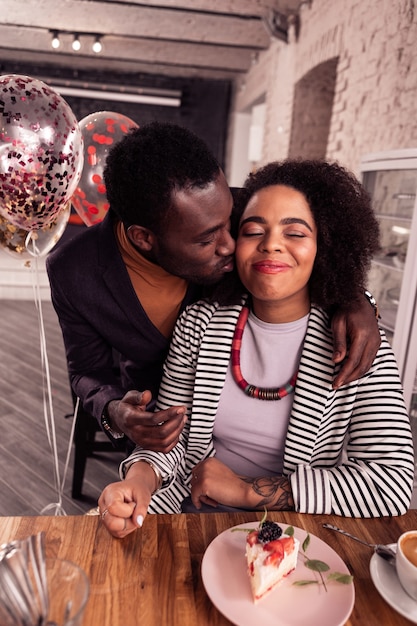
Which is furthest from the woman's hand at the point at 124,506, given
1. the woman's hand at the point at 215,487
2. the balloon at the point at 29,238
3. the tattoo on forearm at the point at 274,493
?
the balloon at the point at 29,238

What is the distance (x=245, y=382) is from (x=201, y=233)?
42 cm

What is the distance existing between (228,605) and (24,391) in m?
3.47

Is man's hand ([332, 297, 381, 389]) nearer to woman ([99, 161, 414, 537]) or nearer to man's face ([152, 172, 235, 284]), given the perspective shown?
woman ([99, 161, 414, 537])

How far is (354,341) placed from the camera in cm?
121

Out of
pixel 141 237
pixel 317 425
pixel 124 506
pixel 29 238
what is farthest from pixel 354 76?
pixel 124 506

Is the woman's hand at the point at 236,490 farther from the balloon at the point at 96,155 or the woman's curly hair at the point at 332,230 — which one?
the balloon at the point at 96,155

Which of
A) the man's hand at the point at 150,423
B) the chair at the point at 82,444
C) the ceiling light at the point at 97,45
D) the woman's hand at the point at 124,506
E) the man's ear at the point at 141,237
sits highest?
the ceiling light at the point at 97,45

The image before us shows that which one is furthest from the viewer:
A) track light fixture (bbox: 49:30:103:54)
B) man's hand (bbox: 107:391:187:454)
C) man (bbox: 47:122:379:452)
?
track light fixture (bbox: 49:30:103:54)

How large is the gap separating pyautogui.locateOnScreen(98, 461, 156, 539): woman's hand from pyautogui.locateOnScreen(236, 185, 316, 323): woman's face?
0.57 metres

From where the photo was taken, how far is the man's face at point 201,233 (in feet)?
4.46

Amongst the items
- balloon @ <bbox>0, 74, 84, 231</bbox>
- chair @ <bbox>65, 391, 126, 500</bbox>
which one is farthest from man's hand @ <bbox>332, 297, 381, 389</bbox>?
chair @ <bbox>65, 391, 126, 500</bbox>

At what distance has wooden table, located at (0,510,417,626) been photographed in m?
0.82

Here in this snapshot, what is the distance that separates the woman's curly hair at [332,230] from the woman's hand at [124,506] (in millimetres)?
592

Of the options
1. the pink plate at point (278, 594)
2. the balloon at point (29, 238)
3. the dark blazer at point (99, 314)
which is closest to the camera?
the pink plate at point (278, 594)
